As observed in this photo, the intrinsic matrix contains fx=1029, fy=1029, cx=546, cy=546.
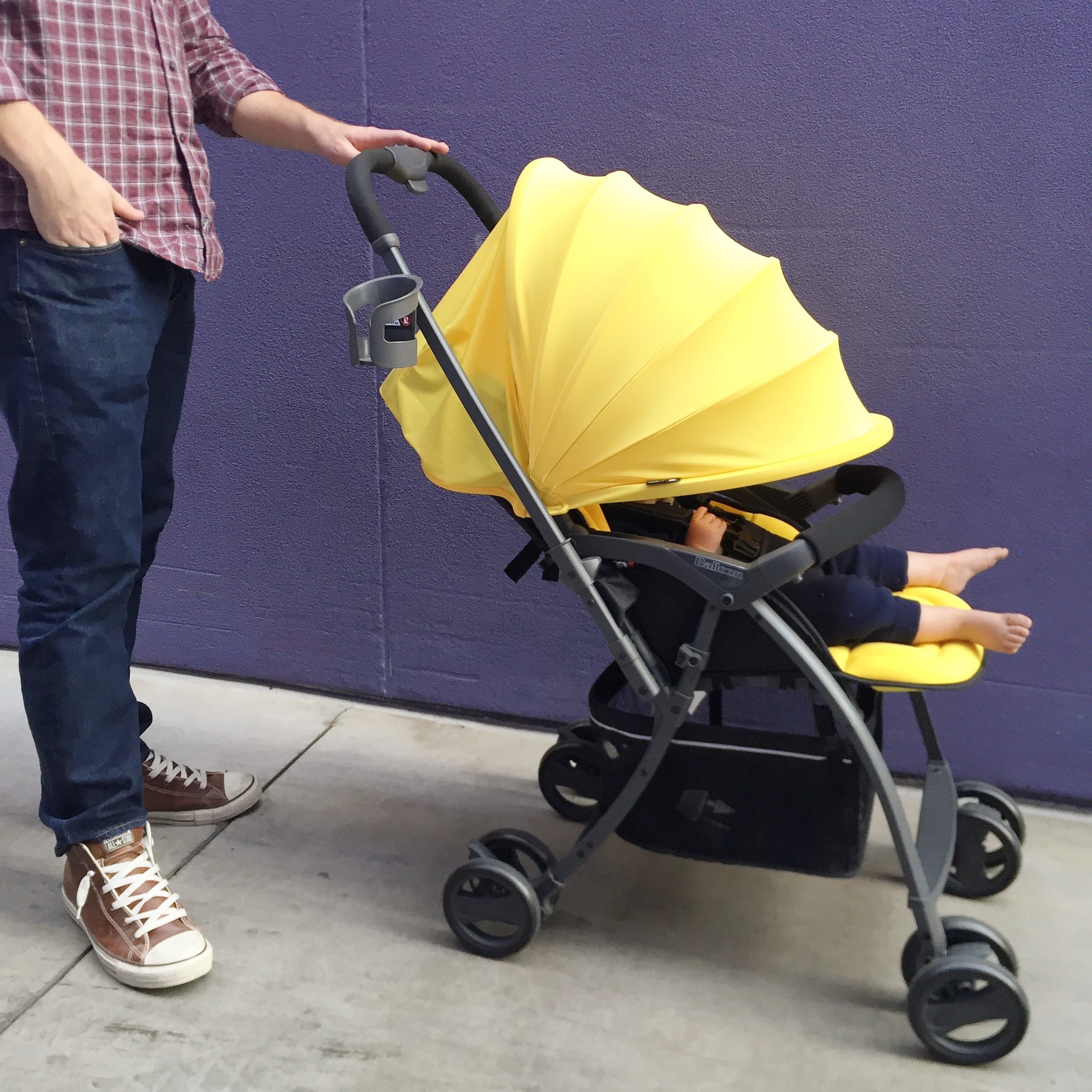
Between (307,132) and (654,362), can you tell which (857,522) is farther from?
(307,132)

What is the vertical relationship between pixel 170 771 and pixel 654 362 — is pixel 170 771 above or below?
below

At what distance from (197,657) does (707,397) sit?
76.0 inches

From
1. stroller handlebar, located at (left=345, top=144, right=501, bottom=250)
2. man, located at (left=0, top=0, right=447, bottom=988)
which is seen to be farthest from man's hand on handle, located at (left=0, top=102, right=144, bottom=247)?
stroller handlebar, located at (left=345, top=144, right=501, bottom=250)

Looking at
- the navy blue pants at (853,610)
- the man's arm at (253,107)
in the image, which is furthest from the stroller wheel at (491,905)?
the man's arm at (253,107)

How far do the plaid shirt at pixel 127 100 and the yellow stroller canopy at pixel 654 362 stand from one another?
554mm

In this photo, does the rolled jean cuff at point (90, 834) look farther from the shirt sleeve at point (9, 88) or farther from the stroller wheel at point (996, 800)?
the stroller wheel at point (996, 800)

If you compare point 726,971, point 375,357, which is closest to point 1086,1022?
point 726,971

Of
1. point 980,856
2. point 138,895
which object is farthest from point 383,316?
point 980,856

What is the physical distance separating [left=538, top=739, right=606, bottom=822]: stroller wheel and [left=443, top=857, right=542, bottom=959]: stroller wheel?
0.41 metres

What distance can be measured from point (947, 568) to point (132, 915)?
1574 millimetres

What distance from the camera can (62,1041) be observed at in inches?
62.7

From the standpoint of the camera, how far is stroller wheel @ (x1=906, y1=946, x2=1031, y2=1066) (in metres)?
1.52

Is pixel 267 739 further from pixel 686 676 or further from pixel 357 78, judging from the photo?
pixel 357 78

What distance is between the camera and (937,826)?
71.0 inches
